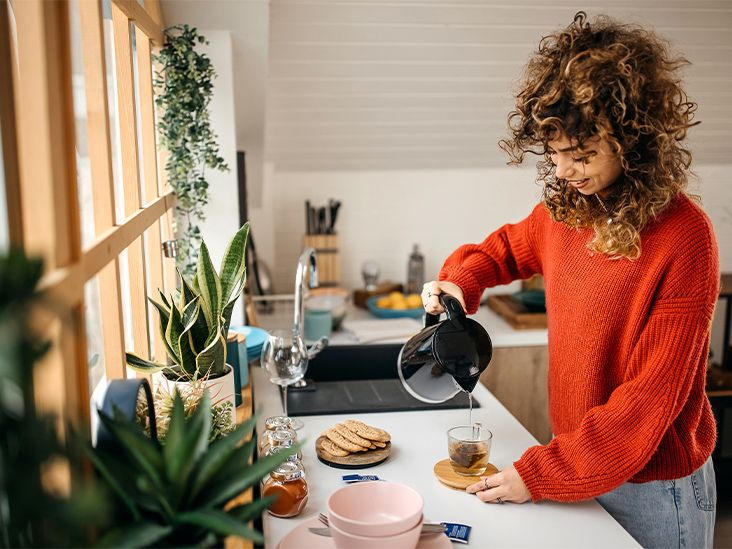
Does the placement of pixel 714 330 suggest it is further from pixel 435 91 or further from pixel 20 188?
pixel 20 188

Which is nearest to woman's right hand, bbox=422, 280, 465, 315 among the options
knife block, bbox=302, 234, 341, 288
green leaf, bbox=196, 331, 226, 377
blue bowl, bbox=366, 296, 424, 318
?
green leaf, bbox=196, 331, 226, 377

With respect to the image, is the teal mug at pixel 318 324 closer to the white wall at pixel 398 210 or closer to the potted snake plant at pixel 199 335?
the white wall at pixel 398 210

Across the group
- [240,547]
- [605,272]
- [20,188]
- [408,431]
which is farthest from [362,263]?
[20,188]

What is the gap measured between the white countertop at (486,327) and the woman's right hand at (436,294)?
1.03 m

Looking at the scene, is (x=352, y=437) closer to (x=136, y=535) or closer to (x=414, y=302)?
(x=136, y=535)

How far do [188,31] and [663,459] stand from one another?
1.77m

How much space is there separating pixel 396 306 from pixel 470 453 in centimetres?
192

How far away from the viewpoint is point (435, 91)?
348cm

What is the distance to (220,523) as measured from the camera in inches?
32.8

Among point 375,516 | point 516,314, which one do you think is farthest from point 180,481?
point 516,314

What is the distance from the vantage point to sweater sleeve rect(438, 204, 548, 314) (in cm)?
197

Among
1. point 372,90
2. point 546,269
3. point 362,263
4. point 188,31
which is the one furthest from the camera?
point 362,263

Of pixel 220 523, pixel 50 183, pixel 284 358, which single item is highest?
pixel 50 183

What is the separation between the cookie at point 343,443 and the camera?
1.73 metres
